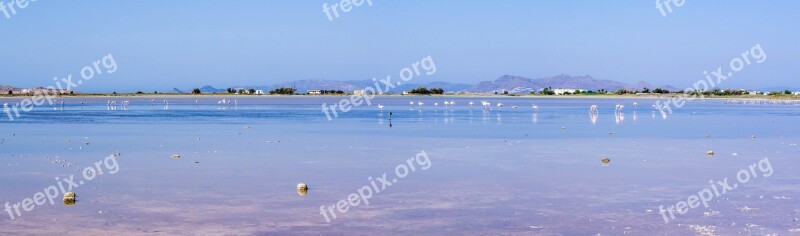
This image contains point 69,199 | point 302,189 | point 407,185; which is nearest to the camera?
point 69,199

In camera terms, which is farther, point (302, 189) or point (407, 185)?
point (407, 185)

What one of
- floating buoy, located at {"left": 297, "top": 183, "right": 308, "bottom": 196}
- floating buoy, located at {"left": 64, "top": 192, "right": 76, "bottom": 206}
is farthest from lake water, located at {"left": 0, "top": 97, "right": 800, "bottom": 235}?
floating buoy, located at {"left": 297, "top": 183, "right": 308, "bottom": 196}

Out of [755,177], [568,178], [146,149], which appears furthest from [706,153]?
[146,149]

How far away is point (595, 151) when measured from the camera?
25.7 meters

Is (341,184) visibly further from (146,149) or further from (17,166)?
(146,149)

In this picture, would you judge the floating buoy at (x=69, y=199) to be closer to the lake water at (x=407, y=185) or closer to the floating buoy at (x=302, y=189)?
the lake water at (x=407, y=185)

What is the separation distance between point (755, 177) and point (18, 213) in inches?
570

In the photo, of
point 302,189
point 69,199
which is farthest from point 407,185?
point 69,199

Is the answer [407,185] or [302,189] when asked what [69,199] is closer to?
[302,189]

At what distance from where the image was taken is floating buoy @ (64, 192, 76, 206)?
14859 millimetres

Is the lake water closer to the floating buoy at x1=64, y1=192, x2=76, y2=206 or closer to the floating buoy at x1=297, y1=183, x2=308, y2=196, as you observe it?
the floating buoy at x1=64, y1=192, x2=76, y2=206

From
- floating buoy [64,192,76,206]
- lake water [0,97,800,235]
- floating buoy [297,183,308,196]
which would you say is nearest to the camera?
lake water [0,97,800,235]

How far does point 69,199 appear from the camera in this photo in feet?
49.2

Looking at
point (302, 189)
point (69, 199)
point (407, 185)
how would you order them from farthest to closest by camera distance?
point (407, 185), point (302, 189), point (69, 199)
